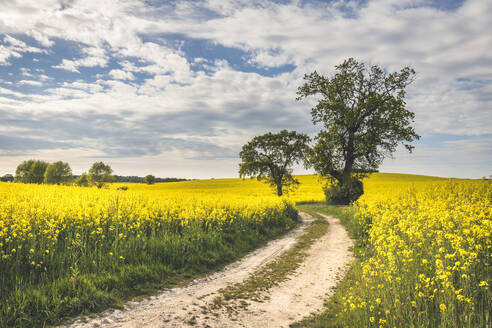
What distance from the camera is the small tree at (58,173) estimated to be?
63166mm

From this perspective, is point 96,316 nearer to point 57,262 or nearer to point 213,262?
point 57,262

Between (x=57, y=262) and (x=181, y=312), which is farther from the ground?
(x=57, y=262)

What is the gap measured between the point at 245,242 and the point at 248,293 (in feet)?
16.9

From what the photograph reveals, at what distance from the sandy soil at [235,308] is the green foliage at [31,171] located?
77550 mm

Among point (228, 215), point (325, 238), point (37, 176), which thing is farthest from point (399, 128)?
point (37, 176)

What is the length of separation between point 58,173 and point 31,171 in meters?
7.10

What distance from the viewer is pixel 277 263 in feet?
30.2

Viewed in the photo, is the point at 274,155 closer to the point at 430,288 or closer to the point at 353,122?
the point at 353,122

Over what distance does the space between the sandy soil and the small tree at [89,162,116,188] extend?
7560 centimetres

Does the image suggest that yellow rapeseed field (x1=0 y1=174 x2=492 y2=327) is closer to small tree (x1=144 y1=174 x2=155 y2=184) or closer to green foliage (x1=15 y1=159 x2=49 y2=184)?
green foliage (x1=15 y1=159 x2=49 y2=184)

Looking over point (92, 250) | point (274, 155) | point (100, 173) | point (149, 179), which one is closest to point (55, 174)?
point (100, 173)

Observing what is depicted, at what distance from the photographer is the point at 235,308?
5.60 m

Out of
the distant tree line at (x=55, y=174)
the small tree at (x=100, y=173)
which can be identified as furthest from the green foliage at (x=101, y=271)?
the small tree at (x=100, y=173)

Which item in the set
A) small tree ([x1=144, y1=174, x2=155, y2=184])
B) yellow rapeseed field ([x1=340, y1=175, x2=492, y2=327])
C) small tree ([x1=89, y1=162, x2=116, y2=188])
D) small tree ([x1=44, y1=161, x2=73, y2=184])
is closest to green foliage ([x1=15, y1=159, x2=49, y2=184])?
small tree ([x1=44, y1=161, x2=73, y2=184])
